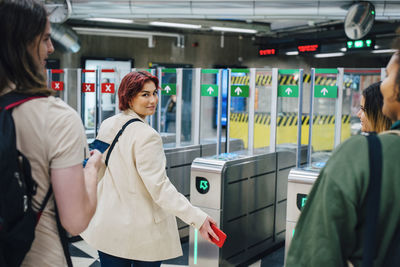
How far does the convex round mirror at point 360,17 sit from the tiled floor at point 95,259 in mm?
3515

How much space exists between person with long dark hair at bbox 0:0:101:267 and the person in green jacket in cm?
55

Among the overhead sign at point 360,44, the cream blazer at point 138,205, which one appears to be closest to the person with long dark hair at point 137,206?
the cream blazer at point 138,205

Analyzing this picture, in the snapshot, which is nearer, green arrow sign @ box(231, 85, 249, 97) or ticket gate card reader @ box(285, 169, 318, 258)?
ticket gate card reader @ box(285, 169, 318, 258)

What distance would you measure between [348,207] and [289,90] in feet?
9.12

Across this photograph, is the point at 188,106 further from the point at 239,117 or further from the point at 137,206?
the point at 137,206

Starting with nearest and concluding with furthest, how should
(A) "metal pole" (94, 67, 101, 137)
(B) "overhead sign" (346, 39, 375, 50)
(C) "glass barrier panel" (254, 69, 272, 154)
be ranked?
(A) "metal pole" (94, 67, 101, 137) → (B) "overhead sign" (346, 39, 375, 50) → (C) "glass barrier panel" (254, 69, 272, 154)

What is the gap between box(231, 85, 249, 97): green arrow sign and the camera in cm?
392

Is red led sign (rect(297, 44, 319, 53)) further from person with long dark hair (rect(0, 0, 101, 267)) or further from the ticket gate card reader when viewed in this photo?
person with long dark hair (rect(0, 0, 101, 267))

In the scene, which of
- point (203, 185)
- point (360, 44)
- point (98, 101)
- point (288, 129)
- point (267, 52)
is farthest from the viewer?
point (267, 52)

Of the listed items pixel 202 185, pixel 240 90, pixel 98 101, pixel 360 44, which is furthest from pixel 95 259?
pixel 360 44

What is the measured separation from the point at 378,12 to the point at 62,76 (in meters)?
4.30

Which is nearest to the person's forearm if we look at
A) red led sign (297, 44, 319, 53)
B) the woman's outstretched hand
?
the woman's outstretched hand

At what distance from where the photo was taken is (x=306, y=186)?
3023 millimetres

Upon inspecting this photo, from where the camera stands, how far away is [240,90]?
394 cm
